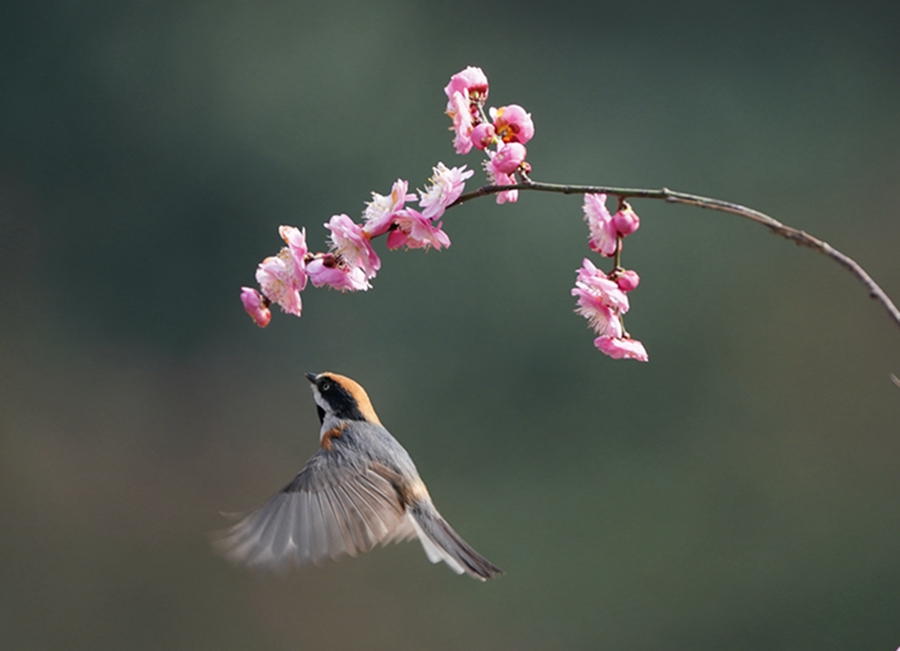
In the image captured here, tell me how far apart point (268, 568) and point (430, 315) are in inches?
80.3

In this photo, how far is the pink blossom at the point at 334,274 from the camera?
2.56 ft

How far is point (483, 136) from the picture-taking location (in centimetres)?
76

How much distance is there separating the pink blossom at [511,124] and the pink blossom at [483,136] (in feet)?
0.06

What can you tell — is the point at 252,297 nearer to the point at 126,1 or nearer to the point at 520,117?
the point at 520,117

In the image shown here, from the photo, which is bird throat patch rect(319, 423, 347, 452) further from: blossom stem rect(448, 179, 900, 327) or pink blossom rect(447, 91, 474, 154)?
blossom stem rect(448, 179, 900, 327)

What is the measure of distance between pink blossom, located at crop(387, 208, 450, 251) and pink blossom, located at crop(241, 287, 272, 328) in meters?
0.14

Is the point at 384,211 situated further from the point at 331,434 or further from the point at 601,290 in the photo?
the point at 331,434

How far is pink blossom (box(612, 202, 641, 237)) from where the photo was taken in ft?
2.29

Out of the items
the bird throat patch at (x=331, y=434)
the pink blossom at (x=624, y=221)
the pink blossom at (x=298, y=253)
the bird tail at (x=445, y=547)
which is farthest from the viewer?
the bird throat patch at (x=331, y=434)

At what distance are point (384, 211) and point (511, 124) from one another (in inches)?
5.4

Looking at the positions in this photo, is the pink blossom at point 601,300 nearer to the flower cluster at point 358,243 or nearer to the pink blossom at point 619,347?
the pink blossom at point 619,347

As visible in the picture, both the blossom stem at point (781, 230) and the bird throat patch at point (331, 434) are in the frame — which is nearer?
the blossom stem at point (781, 230)

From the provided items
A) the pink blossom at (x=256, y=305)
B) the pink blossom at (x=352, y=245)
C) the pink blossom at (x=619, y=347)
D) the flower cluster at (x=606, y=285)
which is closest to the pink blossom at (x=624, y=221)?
the flower cluster at (x=606, y=285)

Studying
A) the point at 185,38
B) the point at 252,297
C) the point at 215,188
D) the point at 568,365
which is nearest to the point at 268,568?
the point at 252,297
